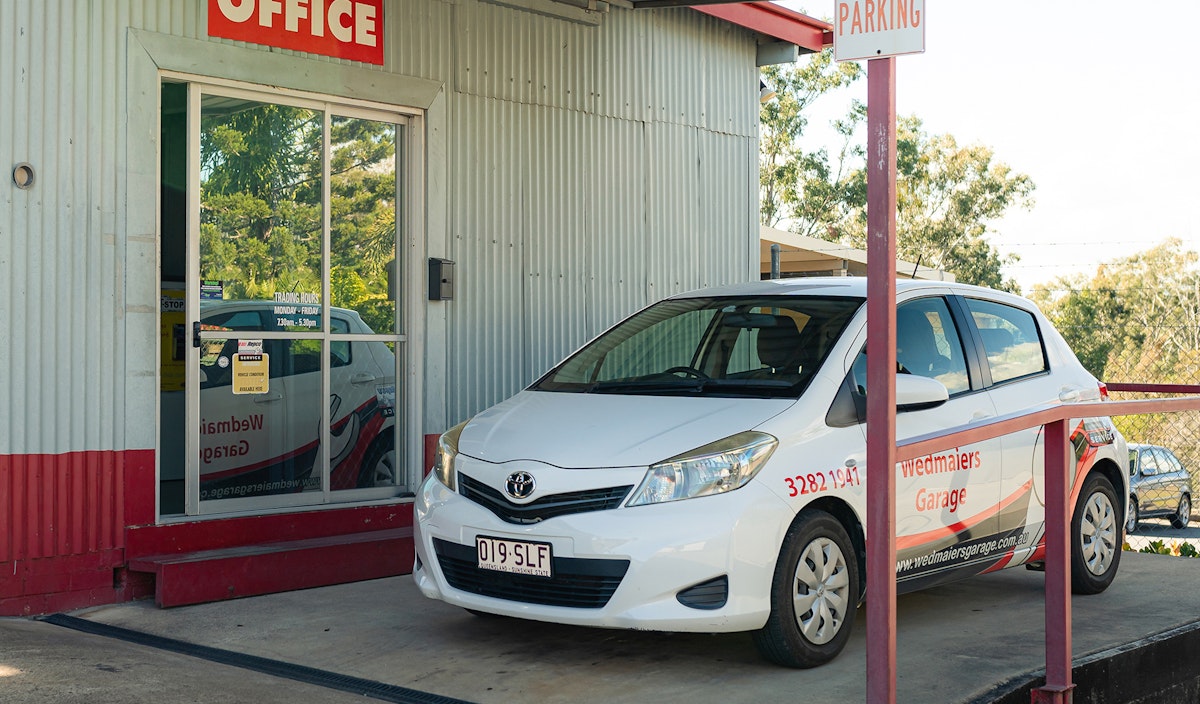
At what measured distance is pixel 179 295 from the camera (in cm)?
762

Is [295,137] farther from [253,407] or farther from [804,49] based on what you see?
[804,49]

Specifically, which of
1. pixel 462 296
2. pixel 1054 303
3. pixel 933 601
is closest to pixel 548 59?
pixel 462 296

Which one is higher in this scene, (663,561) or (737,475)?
(737,475)

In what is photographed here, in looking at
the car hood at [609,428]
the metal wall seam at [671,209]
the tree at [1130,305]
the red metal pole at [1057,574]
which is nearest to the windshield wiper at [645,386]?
the car hood at [609,428]

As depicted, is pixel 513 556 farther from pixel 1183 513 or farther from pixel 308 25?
pixel 1183 513

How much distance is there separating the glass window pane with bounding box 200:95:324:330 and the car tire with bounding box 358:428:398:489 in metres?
0.88

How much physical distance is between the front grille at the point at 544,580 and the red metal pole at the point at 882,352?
110cm

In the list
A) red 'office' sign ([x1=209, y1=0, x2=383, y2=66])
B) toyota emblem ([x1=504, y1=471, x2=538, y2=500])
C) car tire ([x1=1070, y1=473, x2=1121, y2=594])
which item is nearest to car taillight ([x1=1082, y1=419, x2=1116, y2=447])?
car tire ([x1=1070, y1=473, x2=1121, y2=594])

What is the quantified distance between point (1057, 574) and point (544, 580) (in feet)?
6.67

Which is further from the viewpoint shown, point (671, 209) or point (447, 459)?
point (671, 209)

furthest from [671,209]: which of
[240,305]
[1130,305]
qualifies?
[1130,305]

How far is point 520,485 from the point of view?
5133mm

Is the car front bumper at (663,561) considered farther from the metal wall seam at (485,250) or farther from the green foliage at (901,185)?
the green foliage at (901,185)

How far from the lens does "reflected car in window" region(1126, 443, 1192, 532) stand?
19875 mm
